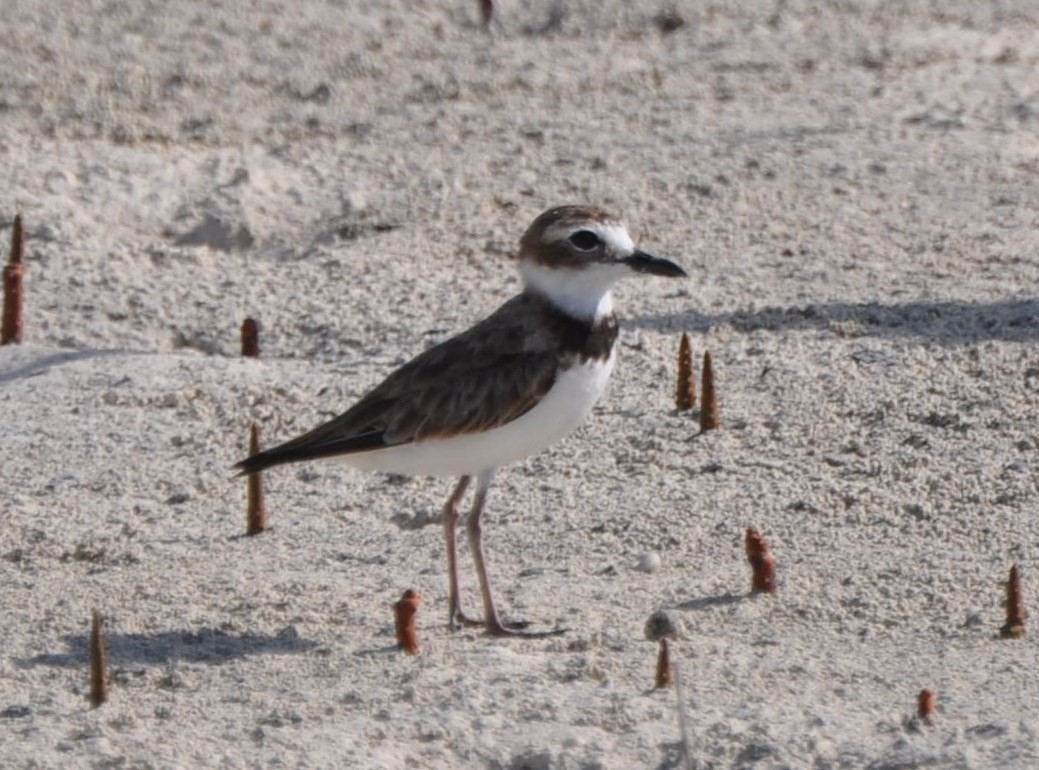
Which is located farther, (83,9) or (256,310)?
(83,9)

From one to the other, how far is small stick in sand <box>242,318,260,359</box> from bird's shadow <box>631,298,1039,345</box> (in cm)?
139

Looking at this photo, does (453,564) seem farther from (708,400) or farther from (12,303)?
(12,303)

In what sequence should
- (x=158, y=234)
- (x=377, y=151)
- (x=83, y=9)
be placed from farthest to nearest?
(x=83, y=9) < (x=377, y=151) < (x=158, y=234)

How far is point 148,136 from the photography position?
10492 millimetres

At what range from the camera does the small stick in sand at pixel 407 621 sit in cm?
587

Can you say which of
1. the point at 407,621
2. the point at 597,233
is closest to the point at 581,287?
the point at 597,233

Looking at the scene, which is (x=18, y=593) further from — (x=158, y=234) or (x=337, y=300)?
(x=158, y=234)

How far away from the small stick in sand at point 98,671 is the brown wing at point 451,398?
0.72m

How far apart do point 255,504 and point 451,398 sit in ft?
3.09

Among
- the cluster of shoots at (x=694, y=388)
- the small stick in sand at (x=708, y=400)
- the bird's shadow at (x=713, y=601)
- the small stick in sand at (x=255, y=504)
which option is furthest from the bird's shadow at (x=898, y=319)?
the bird's shadow at (x=713, y=601)

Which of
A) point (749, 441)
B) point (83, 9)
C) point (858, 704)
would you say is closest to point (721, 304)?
point (749, 441)

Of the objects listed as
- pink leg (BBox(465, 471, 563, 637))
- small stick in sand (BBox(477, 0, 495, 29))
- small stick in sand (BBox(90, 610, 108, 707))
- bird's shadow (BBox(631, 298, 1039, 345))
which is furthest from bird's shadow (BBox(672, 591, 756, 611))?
small stick in sand (BBox(477, 0, 495, 29))

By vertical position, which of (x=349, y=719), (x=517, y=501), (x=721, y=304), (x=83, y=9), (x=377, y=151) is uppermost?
(x=83, y=9)

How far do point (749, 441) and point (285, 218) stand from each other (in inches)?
115
